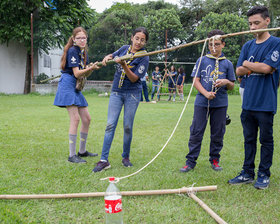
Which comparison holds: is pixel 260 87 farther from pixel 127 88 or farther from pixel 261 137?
pixel 127 88

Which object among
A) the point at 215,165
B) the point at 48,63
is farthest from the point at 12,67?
the point at 215,165

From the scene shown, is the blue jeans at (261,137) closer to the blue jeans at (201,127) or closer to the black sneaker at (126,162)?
the blue jeans at (201,127)

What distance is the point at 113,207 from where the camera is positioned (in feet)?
7.97

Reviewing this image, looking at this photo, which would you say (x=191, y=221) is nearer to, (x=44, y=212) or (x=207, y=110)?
(x=44, y=212)

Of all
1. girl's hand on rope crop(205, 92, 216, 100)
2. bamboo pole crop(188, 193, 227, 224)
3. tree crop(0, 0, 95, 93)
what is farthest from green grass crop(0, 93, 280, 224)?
tree crop(0, 0, 95, 93)

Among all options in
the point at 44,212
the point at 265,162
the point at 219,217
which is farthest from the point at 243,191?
the point at 44,212

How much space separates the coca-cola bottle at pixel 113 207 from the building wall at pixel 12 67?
2276cm

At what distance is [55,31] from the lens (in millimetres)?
21344

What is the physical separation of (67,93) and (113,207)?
7.74ft

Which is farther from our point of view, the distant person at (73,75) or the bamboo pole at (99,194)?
the distant person at (73,75)

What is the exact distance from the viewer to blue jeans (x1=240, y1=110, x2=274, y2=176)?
11.3 feet

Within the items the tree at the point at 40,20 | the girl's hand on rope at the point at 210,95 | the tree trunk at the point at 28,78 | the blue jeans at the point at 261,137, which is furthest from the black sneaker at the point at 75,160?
the tree trunk at the point at 28,78

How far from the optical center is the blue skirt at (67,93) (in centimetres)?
437

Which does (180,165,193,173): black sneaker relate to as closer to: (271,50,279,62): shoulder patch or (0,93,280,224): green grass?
(0,93,280,224): green grass
